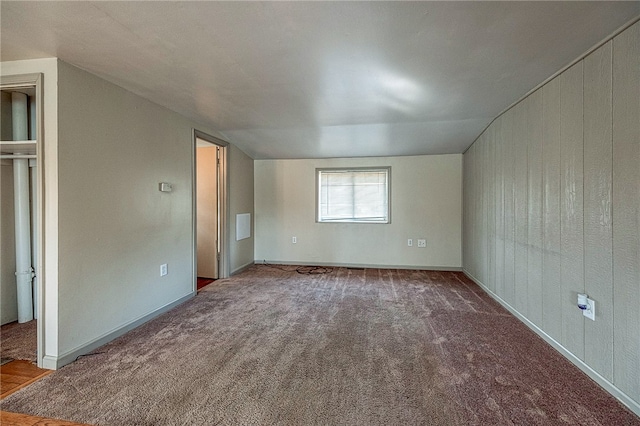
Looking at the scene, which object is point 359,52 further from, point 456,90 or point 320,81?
point 456,90

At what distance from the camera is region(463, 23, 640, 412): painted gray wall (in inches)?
61.7

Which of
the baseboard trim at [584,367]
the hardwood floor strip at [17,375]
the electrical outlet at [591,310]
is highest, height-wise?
the electrical outlet at [591,310]

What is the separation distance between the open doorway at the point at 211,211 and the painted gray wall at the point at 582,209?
378 cm

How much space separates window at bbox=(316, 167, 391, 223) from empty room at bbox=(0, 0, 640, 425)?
1.46 m

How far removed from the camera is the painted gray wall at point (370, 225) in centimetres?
489

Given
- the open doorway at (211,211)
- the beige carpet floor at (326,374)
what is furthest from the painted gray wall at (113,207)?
the open doorway at (211,211)

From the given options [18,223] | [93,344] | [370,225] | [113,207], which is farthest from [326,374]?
[370,225]

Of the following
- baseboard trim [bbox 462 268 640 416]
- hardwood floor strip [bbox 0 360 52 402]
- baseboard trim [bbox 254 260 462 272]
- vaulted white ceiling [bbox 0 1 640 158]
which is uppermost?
vaulted white ceiling [bbox 0 1 640 158]

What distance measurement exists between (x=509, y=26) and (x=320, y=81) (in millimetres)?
1323

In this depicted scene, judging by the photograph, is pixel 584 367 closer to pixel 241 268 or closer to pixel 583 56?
pixel 583 56

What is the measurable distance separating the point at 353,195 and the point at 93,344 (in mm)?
4102

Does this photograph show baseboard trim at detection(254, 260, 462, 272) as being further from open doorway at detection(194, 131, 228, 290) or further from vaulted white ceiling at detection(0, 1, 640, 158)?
vaulted white ceiling at detection(0, 1, 640, 158)

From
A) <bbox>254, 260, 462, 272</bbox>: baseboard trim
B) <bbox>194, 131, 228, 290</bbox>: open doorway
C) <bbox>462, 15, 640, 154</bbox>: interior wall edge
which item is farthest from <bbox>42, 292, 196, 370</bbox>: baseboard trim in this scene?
<bbox>462, 15, 640, 154</bbox>: interior wall edge

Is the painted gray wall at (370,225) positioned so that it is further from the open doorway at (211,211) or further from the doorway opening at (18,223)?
the doorway opening at (18,223)
